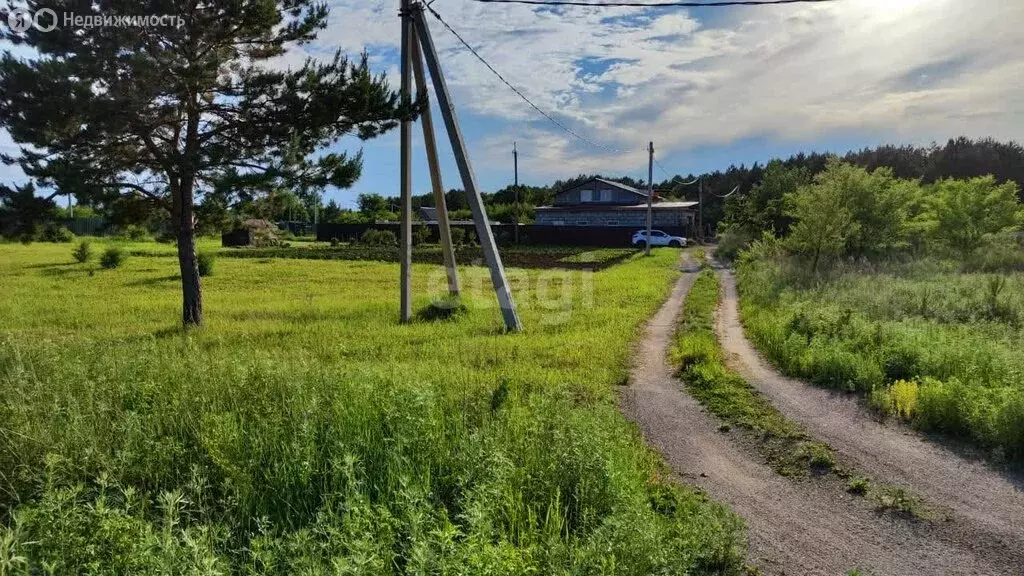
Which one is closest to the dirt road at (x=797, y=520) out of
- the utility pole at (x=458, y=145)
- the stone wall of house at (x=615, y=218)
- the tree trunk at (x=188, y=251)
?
the utility pole at (x=458, y=145)

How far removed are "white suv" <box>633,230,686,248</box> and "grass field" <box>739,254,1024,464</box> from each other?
87.0 feet

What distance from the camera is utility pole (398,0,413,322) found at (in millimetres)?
11227

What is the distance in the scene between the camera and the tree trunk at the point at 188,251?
35.4ft

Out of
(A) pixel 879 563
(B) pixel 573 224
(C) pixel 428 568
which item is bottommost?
(A) pixel 879 563

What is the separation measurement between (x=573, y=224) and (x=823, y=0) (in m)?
43.1

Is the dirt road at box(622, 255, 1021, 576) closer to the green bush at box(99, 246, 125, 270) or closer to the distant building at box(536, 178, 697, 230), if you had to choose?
the green bush at box(99, 246, 125, 270)

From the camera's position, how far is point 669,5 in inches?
365

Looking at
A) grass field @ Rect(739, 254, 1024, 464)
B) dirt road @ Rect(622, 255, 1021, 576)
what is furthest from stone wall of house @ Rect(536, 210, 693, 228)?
dirt road @ Rect(622, 255, 1021, 576)

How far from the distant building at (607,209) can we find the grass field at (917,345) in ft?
110

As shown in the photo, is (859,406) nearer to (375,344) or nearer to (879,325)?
(879,325)

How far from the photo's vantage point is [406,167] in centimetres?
1164

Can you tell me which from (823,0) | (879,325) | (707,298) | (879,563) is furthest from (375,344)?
(707,298)

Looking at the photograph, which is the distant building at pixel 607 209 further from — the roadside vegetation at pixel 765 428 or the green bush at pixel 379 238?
the roadside vegetation at pixel 765 428

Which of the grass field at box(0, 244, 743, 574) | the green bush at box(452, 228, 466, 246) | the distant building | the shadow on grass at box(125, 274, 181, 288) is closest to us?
the grass field at box(0, 244, 743, 574)
